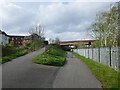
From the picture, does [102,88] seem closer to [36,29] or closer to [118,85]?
[118,85]

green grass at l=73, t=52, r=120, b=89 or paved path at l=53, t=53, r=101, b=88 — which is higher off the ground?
green grass at l=73, t=52, r=120, b=89

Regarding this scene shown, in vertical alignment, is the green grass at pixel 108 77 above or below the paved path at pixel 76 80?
above

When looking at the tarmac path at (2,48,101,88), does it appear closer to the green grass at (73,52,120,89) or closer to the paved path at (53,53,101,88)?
the paved path at (53,53,101,88)

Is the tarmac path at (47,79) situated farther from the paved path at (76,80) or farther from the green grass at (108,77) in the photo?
the green grass at (108,77)

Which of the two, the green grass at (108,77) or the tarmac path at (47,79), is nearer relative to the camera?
the green grass at (108,77)

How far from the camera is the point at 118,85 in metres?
5.22

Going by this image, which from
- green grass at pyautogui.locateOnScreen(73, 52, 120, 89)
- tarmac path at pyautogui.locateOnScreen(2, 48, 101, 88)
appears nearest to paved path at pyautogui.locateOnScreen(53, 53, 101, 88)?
tarmac path at pyautogui.locateOnScreen(2, 48, 101, 88)

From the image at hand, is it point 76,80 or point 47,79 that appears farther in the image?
point 47,79

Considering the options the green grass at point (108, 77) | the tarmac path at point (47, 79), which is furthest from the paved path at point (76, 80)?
the green grass at point (108, 77)

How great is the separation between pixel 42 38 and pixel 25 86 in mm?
36556

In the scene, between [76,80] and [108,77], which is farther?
[108,77]

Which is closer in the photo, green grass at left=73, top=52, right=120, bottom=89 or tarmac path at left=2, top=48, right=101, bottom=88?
green grass at left=73, top=52, right=120, bottom=89

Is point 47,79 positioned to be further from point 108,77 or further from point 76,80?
point 108,77

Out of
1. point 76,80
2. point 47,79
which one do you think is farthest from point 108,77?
point 47,79
